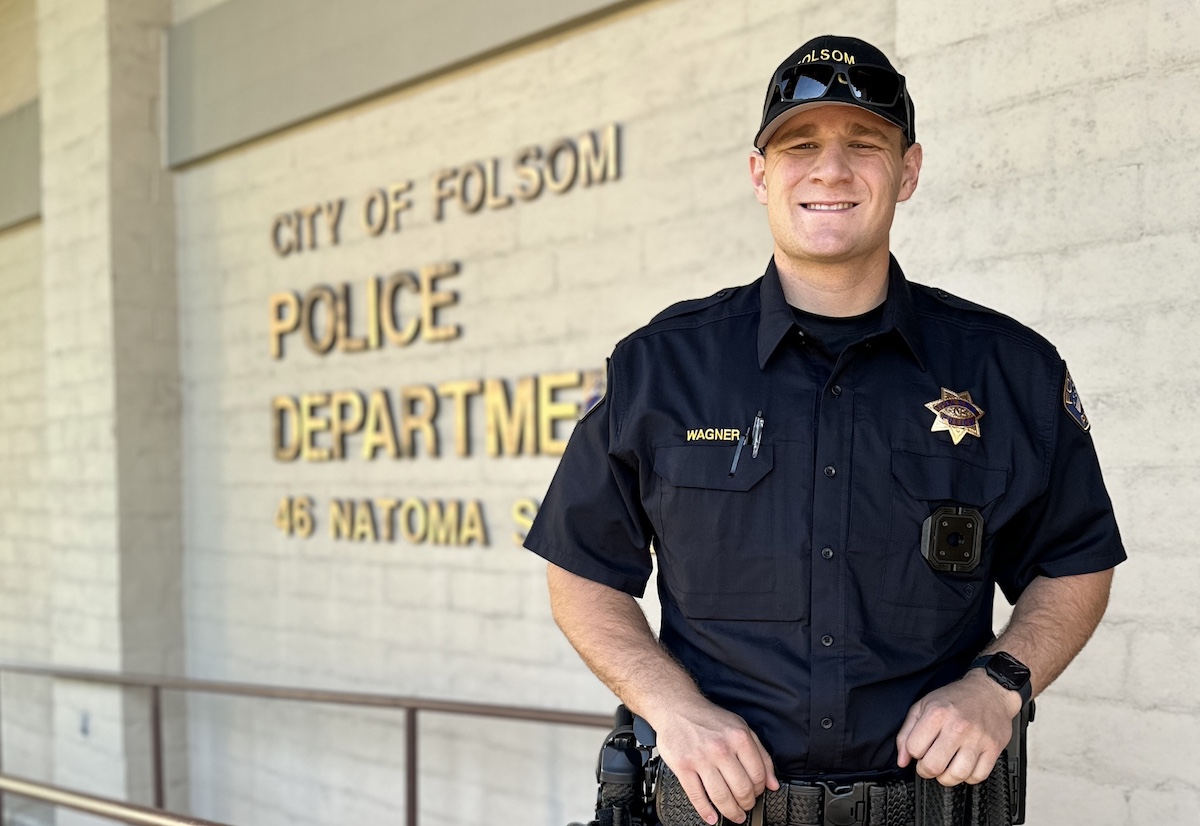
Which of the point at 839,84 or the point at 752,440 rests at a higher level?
the point at 839,84

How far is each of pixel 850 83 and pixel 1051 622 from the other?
728 mm

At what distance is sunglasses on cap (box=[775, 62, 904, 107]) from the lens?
140 cm

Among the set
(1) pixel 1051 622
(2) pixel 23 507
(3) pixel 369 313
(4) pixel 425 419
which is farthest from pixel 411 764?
(2) pixel 23 507

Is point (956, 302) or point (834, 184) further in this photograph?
point (956, 302)

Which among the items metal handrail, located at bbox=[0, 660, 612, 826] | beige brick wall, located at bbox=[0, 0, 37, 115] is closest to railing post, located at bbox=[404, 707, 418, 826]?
metal handrail, located at bbox=[0, 660, 612, 826]

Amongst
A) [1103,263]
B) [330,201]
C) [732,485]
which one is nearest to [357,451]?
[330,201]

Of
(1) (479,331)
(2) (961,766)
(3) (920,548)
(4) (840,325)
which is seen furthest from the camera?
(1) (479,331)

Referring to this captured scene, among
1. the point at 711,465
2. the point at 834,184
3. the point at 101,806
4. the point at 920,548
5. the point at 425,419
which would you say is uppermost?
the point at 834,184

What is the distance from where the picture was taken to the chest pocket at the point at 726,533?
1.39 metres

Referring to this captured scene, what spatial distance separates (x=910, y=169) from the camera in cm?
154

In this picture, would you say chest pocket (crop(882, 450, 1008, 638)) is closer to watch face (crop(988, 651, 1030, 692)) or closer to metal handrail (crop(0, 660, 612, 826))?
watch face (crop(988, 651, 1030, 692))

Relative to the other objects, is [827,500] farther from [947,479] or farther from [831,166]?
[831,166]

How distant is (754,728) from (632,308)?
219 cm

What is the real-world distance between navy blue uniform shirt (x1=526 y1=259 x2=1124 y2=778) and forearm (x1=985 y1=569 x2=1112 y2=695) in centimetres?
3
